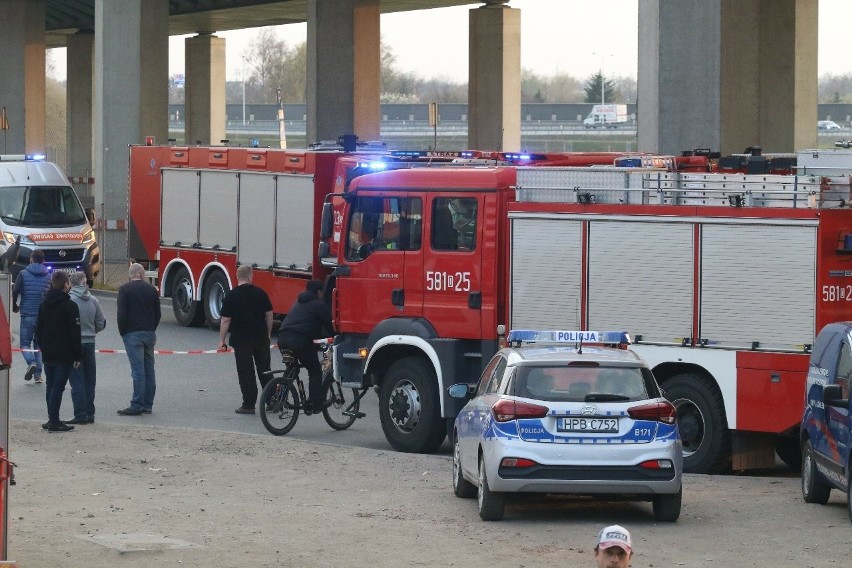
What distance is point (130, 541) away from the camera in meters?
11.5

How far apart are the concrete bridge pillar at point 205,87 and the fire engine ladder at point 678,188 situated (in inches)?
2619

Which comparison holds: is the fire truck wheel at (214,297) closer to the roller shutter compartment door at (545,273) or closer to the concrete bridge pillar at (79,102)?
the roller shutter compartment door at (545,273)

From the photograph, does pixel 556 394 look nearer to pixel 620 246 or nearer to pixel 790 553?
pixel 790 553

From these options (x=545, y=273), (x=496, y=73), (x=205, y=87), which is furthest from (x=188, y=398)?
(x=205, y=87)

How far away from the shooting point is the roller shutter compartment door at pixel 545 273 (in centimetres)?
1580

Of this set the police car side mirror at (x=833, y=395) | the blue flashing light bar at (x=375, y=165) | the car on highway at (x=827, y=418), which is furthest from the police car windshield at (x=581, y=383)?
the blue flashing light bar at (x=375, y=165)

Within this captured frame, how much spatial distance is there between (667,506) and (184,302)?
17.9 metres

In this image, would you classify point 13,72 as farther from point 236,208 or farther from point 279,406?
point 279,406

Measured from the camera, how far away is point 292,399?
17625 millimetres

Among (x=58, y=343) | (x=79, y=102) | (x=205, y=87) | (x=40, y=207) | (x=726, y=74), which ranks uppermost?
(x=205, y=87)

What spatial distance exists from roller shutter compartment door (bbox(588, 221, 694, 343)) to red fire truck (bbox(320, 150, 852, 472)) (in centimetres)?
1

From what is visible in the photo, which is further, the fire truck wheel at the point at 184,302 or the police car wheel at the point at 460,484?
the fire truck wheel at the point at 184,302

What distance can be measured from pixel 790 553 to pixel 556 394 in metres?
2.09

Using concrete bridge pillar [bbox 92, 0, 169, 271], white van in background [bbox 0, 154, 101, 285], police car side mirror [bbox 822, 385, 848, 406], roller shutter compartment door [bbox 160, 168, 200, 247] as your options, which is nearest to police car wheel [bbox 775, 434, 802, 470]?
police car side mirror [bbox 822, 385, 848, 406]
